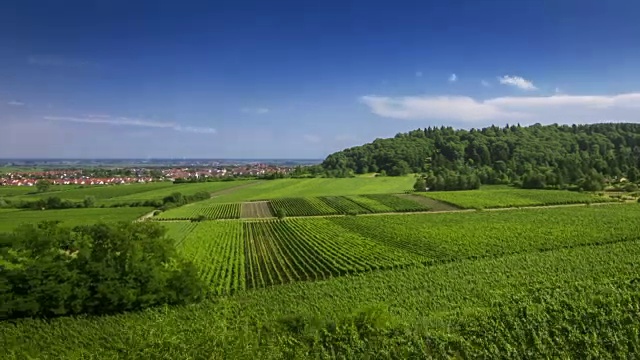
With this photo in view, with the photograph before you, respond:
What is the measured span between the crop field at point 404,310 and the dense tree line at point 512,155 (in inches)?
3156

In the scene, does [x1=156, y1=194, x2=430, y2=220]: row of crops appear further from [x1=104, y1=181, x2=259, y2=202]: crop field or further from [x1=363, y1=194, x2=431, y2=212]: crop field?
[x1=104, y1=181, x2=259, y2=202]: crop field

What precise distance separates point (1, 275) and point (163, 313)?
412 inches

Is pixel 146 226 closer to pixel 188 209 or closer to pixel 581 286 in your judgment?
pixel 581 286

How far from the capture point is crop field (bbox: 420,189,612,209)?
251 ft

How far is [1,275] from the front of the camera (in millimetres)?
26547

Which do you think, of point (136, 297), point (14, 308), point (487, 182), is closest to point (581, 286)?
point (136, 297)

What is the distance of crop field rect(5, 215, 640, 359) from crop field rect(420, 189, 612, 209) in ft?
132

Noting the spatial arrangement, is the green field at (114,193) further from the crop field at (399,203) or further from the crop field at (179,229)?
the crop field at (399,203)

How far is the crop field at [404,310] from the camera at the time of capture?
63.8 feet

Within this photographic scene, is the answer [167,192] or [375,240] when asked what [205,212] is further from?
[375,240]

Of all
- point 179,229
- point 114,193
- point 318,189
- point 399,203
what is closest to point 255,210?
point 179,229

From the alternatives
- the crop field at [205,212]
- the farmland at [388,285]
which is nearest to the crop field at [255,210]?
the crop field at [205,212]

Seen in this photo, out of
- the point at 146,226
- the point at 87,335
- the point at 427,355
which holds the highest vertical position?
the point at 146,226

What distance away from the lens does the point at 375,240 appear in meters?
48.2
